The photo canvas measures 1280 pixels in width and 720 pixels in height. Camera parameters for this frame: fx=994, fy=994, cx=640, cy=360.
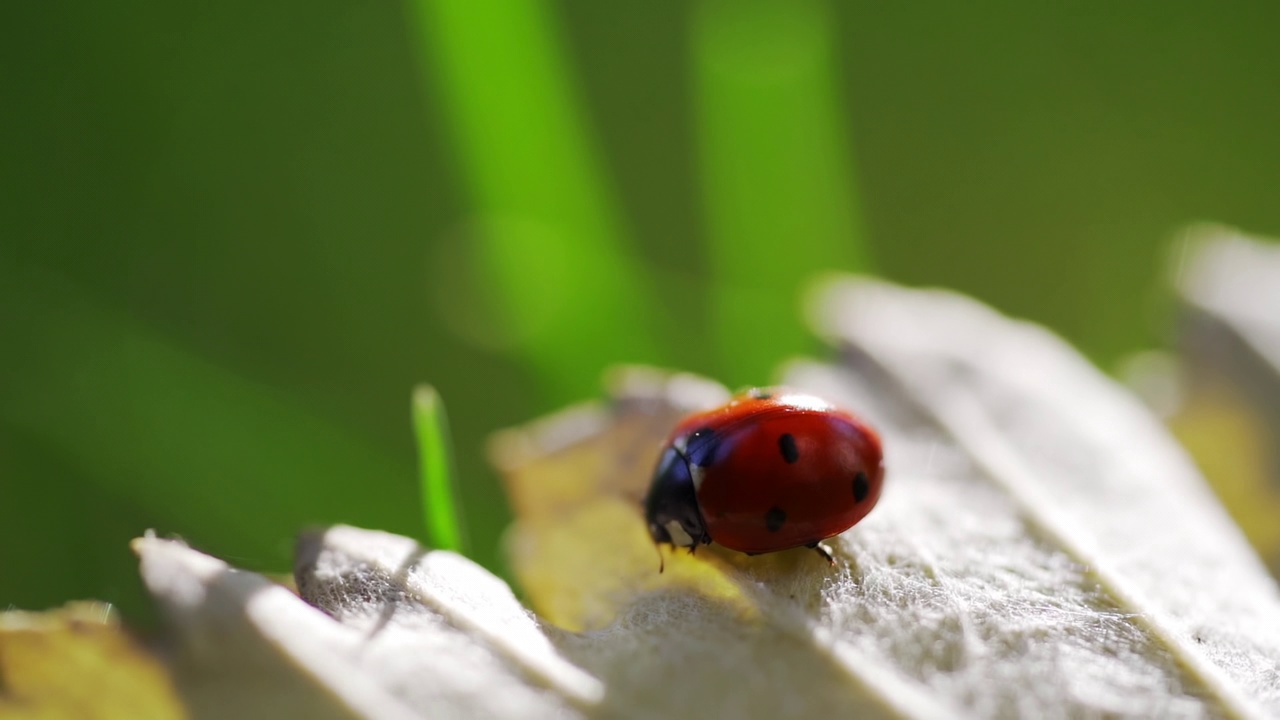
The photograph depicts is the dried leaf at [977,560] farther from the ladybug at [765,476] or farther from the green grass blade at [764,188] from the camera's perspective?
the green grass blade at [764,188]

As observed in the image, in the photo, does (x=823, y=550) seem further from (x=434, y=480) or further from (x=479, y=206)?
(x=479, y=206)

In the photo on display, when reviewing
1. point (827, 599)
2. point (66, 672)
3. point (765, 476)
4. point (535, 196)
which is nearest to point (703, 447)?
point (765, 476)

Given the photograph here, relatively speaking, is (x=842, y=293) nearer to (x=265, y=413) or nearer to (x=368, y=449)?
(x=368, y=449)

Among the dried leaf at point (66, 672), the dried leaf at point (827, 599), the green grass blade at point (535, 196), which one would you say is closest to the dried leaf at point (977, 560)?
the dried leaf at point (827, 599)

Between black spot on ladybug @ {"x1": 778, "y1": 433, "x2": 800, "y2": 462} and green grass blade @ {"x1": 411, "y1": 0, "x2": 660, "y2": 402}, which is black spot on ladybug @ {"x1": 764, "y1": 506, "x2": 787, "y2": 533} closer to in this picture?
black spot on ladybug @ {"x1": 778, "y1": 433, "x2": 800, "y2": 462}

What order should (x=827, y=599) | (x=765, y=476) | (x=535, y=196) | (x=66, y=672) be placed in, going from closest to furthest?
1. (x=66, y=672)
2. (x=827, y=599)
3. (x=765, y=476)
4. (x=535, y=196)
